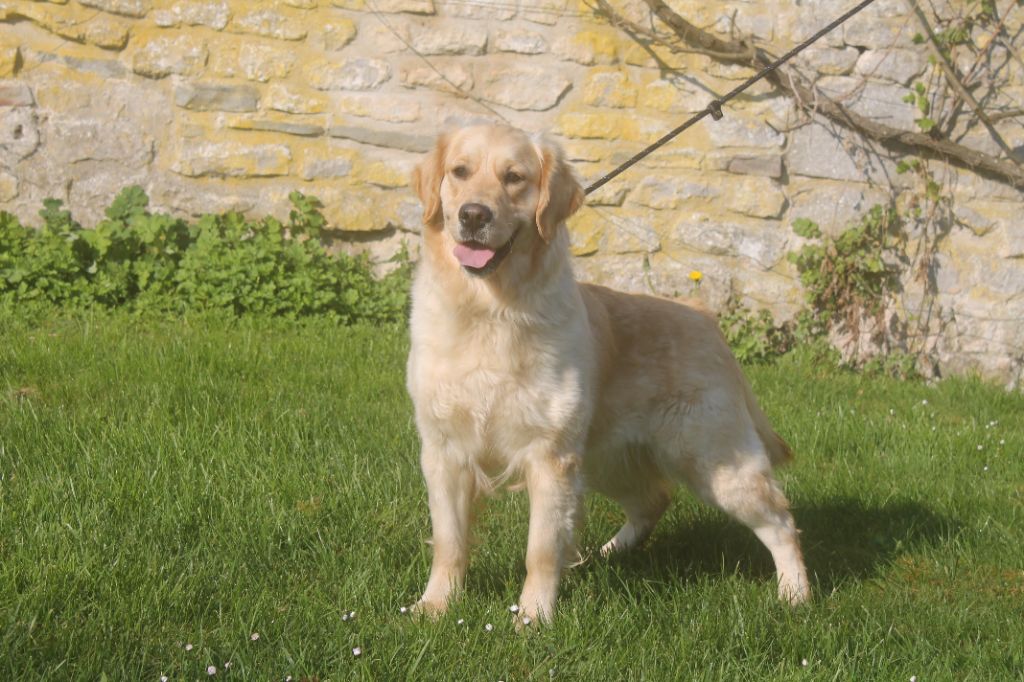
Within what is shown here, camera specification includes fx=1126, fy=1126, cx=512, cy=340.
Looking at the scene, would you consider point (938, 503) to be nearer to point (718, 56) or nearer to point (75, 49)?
point (718, 56)

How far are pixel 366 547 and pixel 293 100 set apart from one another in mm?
4097

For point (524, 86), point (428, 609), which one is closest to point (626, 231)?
point (524, 86)

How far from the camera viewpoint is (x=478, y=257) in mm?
3334

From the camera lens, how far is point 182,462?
13.4ft

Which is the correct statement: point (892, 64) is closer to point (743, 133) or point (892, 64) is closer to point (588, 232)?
point (743, 133)

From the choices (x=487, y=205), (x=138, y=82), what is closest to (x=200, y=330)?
(x=138, y=82)

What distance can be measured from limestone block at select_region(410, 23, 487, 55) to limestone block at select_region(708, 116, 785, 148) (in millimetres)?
1575

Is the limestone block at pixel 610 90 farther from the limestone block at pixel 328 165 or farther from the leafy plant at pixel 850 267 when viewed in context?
the limestone block at pixel 328 165

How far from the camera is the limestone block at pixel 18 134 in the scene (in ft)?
22.4

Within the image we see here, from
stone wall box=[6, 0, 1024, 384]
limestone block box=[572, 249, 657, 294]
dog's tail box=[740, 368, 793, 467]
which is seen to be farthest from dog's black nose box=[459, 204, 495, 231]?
limestone block box=[572, 249, 657, 294]

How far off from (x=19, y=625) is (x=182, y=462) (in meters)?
1.30

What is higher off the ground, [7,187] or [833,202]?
[833,202]

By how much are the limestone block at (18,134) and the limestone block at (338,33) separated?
1836mm

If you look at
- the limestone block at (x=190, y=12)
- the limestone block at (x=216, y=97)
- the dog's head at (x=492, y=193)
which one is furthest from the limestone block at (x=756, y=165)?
the dog's head at (x=492, y=193)
